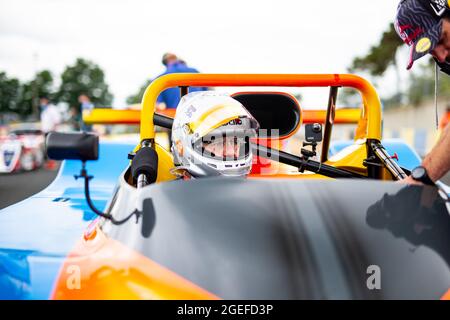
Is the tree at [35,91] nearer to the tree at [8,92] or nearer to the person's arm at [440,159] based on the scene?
the tree at [8,92]

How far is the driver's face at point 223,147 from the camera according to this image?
2074 mm

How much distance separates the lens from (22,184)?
7.95 m

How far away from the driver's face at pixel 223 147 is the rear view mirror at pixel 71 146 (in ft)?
1.84

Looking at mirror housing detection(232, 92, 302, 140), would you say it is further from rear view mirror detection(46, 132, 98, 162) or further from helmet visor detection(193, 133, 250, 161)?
rear view mirror detection(46, 132, 98, 162)

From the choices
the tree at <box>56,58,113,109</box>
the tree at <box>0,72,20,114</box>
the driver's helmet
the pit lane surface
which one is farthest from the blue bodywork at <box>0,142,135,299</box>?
the tree at <box>56,58,113,109</box>

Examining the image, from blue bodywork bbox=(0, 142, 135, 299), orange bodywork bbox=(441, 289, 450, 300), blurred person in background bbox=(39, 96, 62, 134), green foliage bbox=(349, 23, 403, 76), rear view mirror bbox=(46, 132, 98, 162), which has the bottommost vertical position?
blurred person in background bbox=(39, 96, 62, 134)

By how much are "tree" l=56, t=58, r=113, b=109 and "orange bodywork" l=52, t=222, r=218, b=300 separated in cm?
7617

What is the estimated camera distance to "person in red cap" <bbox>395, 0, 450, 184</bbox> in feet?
5.52

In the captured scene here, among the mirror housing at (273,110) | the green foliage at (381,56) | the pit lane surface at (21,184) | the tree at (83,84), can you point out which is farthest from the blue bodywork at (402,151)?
the tree at (83,84)

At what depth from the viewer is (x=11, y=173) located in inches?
376

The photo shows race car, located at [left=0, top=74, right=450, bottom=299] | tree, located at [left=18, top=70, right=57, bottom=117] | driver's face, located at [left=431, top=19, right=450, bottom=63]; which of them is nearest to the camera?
race car, located at [left=0, top=74, right=450, bottom=299]

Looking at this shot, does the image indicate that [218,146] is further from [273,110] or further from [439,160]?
[273,110]

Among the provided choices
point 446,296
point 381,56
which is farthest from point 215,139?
point 381,56

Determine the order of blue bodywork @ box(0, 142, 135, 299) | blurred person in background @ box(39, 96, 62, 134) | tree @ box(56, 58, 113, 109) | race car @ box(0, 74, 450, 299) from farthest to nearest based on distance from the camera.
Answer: tree @ box(56, 58, 113, 109) → blurred person in background @ box(39, 96, 62, 134) → blue bodywork @ box(0, 142, 135, 299) → race car @ box(0, 74, 450, 299)
